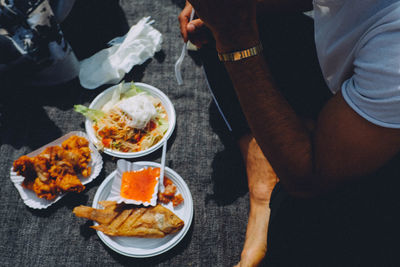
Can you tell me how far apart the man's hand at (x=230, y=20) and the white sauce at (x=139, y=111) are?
0.97m

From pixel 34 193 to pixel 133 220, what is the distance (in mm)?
697

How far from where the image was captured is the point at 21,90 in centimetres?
212

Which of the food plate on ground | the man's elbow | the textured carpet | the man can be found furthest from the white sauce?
the man's elbow

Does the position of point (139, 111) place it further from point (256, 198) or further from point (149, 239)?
point (256, 198)

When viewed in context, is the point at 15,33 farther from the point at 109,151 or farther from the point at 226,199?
the point at 226,199

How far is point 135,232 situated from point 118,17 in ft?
6.41

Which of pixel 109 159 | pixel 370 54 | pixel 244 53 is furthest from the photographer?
pixel 109 159

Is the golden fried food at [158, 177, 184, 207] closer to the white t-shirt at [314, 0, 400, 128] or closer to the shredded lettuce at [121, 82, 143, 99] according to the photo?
the shredded lettuce at [121, 82, 143, 99]

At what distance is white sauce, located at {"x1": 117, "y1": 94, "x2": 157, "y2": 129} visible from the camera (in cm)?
182

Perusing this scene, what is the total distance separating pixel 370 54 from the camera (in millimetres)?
847

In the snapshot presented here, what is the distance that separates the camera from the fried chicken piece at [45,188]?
5.40 feet

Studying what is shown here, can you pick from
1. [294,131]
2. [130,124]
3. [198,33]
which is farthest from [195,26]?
[294,131]

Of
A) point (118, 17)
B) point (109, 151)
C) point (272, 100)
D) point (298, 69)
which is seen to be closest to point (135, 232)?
point (109, 151)

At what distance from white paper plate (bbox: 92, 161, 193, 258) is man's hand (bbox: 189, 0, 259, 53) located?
1.01 metres
